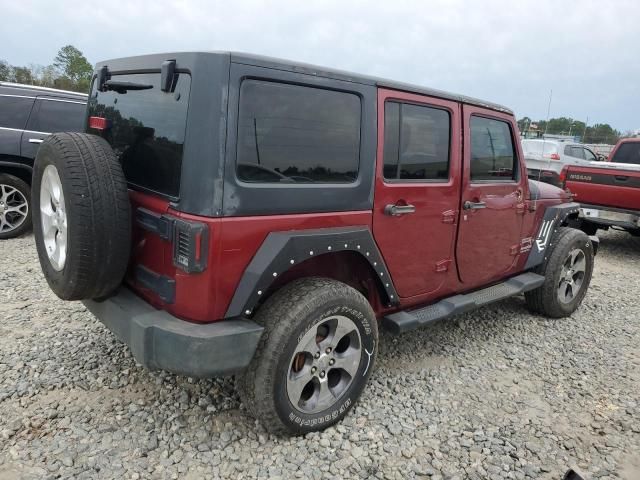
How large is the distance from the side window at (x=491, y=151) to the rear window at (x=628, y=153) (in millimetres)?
6426

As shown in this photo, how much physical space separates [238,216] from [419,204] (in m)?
1.28

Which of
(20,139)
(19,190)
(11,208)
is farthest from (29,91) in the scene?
(11,208)

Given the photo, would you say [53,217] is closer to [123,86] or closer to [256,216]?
[123,86]

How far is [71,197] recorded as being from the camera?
2.20 m

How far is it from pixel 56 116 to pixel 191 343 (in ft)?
17.6

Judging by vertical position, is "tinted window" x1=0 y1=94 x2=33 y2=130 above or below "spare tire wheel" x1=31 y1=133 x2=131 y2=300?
above

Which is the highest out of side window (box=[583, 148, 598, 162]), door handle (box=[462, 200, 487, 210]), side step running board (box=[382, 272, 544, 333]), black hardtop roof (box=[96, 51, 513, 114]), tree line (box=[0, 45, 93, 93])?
tree line (box=[0, 45, 93, 93])

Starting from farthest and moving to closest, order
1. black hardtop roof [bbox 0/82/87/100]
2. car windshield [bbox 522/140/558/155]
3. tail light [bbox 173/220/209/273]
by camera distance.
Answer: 1. car windshield [bbox 522/140/558/155]
2. black hardtop roof [bbox 0/82/87/100]
3. tail light [bbox 173/220/209/273]

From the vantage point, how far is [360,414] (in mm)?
2836

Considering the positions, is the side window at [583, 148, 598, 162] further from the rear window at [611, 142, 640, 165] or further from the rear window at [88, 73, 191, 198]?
the rear window at [88, 73, 191, 198]

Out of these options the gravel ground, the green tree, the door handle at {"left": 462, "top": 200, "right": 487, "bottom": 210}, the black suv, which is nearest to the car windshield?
the gravel ground

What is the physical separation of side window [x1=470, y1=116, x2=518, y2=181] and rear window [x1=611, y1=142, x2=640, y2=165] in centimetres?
643

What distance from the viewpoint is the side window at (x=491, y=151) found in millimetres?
3453

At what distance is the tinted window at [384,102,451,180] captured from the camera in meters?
2.85
